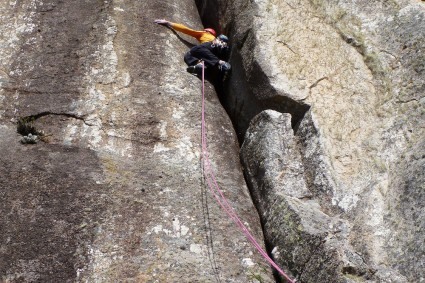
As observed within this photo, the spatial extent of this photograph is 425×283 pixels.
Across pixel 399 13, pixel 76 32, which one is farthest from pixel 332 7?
pixel 76 32

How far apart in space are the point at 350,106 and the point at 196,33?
3546mm

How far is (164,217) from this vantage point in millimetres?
6340

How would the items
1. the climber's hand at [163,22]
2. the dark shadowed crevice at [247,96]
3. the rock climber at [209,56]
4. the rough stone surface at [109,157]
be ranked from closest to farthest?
the rough stone surface at [109,157] → the dark shadowed crevice at [247,96] → the rock climber at [209,56] → the climber's hand at [163,22]

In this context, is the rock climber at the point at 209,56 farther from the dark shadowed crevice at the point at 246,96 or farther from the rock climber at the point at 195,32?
the rock climber at the point at 195,32

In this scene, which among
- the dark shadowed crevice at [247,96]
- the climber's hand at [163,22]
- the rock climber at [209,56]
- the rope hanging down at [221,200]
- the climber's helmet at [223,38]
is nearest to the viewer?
the rope hanging down at [221,200]

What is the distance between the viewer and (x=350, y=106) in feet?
24.0

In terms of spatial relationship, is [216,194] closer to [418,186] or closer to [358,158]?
[358,158]

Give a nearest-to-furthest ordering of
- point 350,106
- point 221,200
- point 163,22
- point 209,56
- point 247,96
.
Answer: point 221,200 → point 350,106 → point 247,96 → point 209,56 → point 163,22

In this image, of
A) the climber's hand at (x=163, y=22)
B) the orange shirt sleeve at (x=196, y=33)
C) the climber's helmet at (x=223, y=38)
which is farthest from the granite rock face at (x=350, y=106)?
the climber's hand at (x=163, y=22)

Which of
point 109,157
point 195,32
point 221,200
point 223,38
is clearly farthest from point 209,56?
point 221,200

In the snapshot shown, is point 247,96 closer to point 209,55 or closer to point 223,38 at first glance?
point 209,55

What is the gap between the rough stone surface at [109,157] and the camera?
229 inches

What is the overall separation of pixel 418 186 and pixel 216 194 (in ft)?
7.85

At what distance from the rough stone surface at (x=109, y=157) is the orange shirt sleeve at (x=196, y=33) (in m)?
0.21
